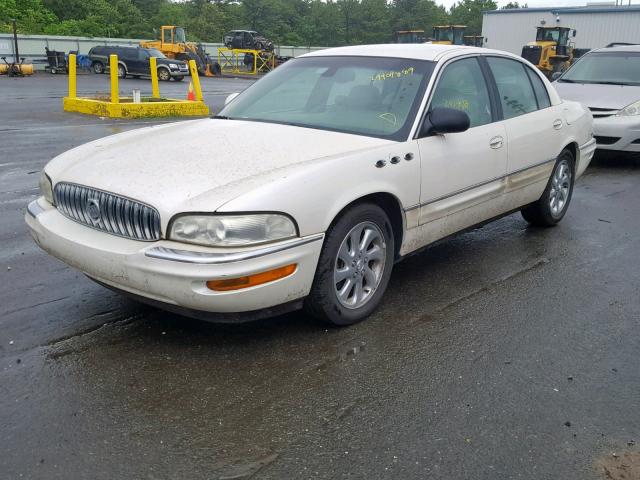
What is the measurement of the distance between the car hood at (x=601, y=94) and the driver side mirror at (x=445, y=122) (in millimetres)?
6219

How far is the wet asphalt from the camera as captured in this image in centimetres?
274

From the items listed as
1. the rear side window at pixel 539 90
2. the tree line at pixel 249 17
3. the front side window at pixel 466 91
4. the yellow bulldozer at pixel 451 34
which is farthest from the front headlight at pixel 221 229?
the tree line at pixel 249 17

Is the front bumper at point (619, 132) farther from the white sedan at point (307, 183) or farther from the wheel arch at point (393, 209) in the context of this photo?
the wheel arch at point (393, 209)

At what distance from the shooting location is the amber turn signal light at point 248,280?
323 cm

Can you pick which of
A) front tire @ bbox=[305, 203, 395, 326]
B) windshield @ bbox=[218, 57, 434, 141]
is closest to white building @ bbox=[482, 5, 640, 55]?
windshield @ bbox=[218, 57, 434, 141]

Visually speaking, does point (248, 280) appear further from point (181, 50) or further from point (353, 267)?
point (181, 50)

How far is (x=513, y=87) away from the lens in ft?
17.8

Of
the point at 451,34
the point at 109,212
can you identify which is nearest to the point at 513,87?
the point at 109,212

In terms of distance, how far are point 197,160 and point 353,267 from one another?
1086mm

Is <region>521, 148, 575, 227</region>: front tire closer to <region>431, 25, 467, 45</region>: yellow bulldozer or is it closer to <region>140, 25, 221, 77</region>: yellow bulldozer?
<region>431, 25, 467, 45</region>: yellow bulldozer

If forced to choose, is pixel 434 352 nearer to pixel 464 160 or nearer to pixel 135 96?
pixel 464 160

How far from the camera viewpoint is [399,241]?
423 cm

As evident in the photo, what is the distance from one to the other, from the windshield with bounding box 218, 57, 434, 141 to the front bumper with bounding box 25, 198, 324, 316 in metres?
1.14

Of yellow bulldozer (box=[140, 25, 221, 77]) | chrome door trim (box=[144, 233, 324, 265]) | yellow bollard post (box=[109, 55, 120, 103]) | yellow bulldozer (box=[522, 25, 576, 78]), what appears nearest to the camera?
chrome door trim (box=[144, 233, 324, 265])
